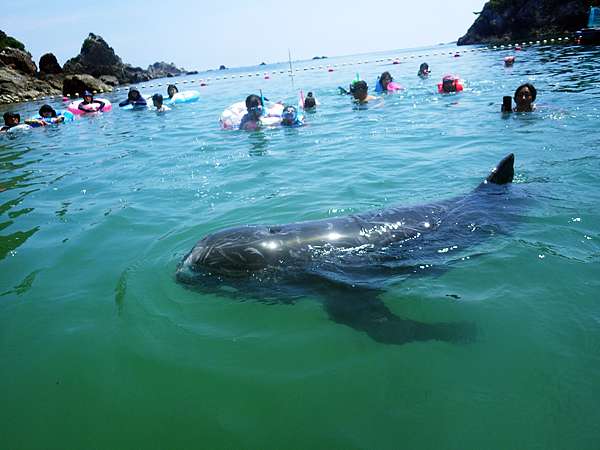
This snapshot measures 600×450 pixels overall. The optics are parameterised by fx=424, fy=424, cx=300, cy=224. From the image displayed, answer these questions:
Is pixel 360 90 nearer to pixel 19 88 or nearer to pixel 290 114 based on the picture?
pixel 290 114

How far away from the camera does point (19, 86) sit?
44.2m

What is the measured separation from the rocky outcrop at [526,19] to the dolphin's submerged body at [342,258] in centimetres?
5499

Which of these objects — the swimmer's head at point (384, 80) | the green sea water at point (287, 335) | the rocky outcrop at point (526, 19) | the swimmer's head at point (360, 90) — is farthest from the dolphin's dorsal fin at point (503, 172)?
the rocky outcrop at point (526, 19)

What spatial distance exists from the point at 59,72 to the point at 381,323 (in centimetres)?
7813

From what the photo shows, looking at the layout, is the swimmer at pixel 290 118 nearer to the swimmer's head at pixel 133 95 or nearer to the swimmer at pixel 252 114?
the swimmer at pixel 252 114

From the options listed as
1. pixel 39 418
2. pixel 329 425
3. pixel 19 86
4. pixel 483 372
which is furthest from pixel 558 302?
pixel 19 86

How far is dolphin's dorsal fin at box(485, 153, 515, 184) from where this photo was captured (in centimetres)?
584

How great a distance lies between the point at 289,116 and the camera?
13.8 m

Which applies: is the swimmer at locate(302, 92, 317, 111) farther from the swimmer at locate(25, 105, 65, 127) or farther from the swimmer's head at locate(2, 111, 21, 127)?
the swimmer's head at locate(2, 111, 21, 127)

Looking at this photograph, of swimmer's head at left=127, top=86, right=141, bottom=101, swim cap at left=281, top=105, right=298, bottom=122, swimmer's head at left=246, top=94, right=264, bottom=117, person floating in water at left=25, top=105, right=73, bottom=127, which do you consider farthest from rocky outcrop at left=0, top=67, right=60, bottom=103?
swim cap at left=281, top=105, right=298, bottom=122

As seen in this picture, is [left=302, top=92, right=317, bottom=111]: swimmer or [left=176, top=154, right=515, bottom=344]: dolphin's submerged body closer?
[left=176, top=154, right=515, bottom=344]: dolphin's submerged body

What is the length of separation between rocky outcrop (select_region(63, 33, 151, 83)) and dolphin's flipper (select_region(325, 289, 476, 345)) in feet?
278

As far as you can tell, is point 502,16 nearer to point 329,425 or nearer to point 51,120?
point 51,120

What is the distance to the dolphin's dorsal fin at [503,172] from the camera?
5844 mm
